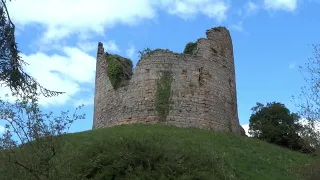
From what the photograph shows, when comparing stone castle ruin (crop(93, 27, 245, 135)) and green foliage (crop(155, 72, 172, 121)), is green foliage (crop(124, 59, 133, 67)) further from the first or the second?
green foliage (crop(155, 72, 172, 121))

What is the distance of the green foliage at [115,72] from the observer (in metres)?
25.3

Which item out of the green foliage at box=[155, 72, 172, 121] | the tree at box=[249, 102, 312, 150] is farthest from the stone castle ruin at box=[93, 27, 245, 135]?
the tree at box=[249, 102, 312, 150]

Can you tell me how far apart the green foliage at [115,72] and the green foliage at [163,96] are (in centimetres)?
258

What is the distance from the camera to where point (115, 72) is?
83.3 ft

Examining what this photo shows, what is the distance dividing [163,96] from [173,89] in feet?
2.18

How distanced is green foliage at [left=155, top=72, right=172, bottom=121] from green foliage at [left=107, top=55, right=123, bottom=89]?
2.58 m

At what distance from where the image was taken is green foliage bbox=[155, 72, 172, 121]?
23.3m

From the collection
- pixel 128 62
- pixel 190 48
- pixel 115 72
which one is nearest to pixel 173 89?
pixel 115 72

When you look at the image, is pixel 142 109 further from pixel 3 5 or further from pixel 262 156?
pixel 3 5

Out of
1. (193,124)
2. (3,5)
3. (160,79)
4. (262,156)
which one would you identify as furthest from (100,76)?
(3,5)

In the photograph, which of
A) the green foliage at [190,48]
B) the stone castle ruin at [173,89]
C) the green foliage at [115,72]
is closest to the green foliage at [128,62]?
the stone castle ruin at [173,89]

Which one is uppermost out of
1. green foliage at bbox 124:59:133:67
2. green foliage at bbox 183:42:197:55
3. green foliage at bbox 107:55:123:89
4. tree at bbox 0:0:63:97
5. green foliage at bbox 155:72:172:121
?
green foliage at bbox 183:42:197:55

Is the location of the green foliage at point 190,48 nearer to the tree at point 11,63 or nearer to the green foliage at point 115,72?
the green foliage at point 115,72

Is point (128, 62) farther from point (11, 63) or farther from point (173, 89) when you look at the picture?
point (11, 63)
